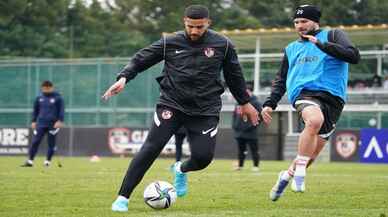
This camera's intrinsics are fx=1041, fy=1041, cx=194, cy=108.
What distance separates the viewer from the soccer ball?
1057 centimetres

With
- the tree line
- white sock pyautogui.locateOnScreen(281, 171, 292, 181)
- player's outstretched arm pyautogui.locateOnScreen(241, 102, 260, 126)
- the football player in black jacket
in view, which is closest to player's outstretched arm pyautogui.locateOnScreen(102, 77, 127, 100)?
the football player in black jacket

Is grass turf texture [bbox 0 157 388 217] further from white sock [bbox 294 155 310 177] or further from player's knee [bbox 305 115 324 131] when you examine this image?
player's knee [bbox 305 115 324 131]

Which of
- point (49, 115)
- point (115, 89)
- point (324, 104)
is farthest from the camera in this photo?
point (49, 115)

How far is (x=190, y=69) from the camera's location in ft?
34.1

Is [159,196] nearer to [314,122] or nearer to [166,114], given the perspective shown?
[166,114]

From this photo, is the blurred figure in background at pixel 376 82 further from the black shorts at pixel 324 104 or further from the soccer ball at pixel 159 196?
the soccer ball at pixel 159 196

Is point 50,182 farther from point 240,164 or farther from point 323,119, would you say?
point 240,164

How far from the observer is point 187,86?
1041 cm

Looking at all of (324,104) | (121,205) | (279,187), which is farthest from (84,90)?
(121,205)

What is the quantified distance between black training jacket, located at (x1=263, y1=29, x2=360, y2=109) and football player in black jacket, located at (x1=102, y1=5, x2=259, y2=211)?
0.97 meters

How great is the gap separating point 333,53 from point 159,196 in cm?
230

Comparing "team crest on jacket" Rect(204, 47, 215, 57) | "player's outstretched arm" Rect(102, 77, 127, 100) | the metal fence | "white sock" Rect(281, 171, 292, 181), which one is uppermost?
"team crest on jacket" Rect(204, 47, 215, 57)

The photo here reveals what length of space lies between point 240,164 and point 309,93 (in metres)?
12.2

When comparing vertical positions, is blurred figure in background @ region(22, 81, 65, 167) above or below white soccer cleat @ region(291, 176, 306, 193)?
below
